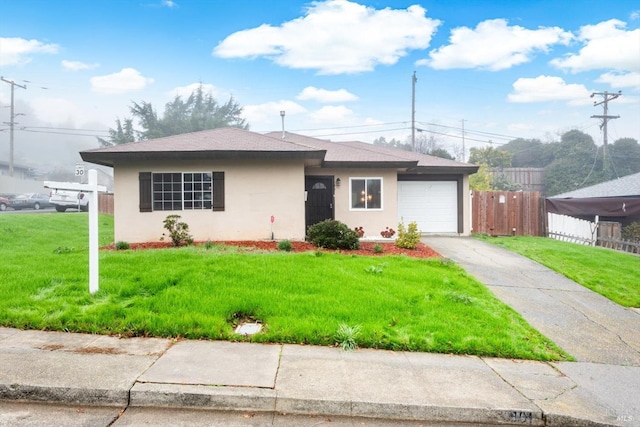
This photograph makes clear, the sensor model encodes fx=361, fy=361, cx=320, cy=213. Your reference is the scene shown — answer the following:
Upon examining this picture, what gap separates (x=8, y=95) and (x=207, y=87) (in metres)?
19.2

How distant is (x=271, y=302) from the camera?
191 inches

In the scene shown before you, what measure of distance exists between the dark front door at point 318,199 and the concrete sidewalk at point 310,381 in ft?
28.2

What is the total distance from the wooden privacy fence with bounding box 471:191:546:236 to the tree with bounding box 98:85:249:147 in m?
29.0

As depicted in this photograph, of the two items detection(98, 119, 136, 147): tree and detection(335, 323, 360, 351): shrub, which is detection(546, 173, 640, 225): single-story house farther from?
detection(98, 119, 136, 147): tree

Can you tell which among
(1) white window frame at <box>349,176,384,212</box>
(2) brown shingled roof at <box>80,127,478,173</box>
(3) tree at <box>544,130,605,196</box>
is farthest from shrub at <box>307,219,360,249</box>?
(3) tree at <box>544,130,605,196</box>

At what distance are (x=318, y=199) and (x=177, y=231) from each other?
4734 mm

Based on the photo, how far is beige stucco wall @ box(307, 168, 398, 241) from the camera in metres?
12.3

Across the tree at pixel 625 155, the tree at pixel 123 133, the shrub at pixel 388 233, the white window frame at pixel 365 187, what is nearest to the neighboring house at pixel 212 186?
the white window frame at pixel 365 187

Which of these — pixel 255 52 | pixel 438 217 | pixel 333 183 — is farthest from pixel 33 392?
pixel 255 52

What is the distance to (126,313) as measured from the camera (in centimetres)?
442

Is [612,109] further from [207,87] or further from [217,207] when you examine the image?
[207,87]

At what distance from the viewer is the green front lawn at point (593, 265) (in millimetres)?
7147

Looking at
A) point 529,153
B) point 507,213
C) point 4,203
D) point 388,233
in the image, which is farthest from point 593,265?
point 529,153

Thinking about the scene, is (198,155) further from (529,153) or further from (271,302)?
(529,153)
